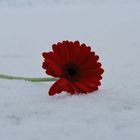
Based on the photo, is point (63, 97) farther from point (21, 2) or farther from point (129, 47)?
point (21, 2)

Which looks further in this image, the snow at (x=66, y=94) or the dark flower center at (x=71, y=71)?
the dark flower center at (x=71, y=71)

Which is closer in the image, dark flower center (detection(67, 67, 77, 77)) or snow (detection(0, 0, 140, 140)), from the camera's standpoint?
snow (detection(0, 0, 140, 140))

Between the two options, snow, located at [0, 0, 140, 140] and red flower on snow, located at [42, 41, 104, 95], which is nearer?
snow, located at [0, 0, 140, 140]

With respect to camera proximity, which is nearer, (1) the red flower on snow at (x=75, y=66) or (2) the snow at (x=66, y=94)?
(2) the snow at (x=66, y=94)
